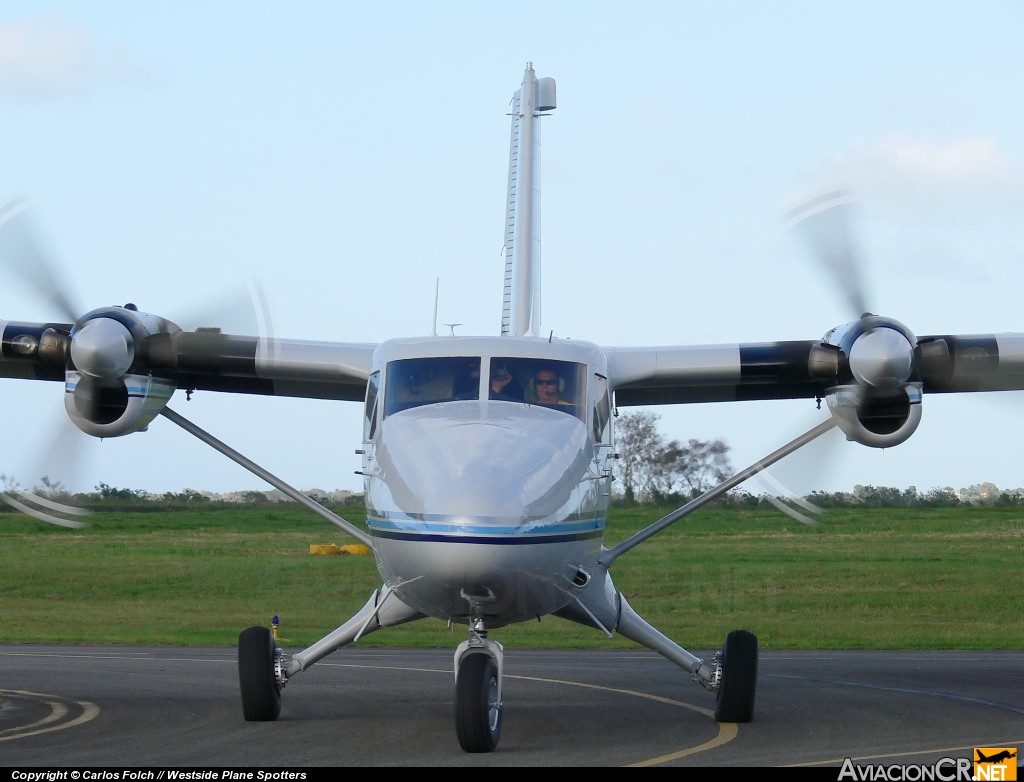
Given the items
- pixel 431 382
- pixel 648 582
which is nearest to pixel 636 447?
pixel 648 582

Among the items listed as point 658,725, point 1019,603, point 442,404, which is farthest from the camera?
point 1019,603

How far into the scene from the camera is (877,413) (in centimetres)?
1312

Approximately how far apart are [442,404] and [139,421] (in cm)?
379

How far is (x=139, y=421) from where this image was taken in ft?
44.3

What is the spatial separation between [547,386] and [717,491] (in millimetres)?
2546

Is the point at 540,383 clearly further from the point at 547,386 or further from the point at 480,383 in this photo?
the point at 480,383

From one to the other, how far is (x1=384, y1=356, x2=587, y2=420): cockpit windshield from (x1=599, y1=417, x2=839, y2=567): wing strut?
2.03m

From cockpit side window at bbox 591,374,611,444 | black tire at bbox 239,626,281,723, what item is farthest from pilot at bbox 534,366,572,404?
black tire at bbox 239,626,281,723

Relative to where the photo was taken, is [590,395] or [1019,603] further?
[1019,603]

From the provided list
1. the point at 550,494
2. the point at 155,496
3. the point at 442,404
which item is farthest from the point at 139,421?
the point at 155,496

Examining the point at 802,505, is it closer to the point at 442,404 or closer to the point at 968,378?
the point at 968,378

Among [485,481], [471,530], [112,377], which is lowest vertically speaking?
[471,530]

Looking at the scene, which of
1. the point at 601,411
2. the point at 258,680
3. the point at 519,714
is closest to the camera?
the point at 601,411

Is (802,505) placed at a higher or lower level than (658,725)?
higher
